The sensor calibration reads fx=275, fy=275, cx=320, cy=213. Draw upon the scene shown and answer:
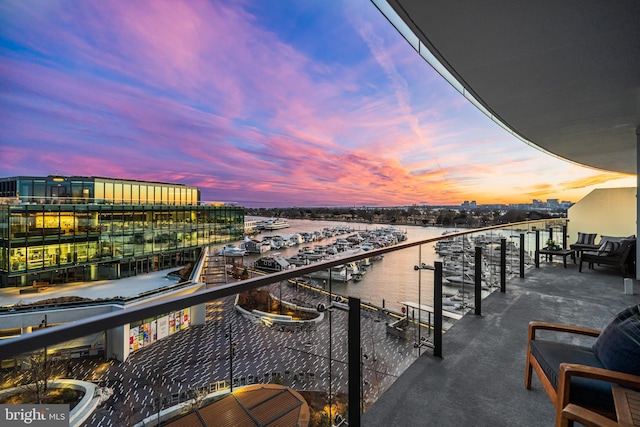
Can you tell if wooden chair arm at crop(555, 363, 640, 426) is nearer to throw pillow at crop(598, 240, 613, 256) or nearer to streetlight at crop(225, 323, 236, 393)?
streetlight at crop(225, 323, 236, 393)

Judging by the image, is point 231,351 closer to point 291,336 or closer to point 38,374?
point 291,336

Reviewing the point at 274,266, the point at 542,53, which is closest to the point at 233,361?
the point at 274,266

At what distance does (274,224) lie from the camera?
4956 cm

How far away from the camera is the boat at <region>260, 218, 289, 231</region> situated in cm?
4841

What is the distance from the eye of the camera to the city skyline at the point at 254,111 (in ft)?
40.9

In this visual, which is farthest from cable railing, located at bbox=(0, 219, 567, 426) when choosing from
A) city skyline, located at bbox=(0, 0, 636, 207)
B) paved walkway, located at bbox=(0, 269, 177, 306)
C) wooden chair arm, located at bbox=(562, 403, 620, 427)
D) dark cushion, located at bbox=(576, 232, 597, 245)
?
paved walkway, located at bbox=(0, 269, 177, 306)

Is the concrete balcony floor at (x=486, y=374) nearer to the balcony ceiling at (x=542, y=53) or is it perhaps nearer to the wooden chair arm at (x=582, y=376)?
the wooden chair arm at (x=582, y=376)

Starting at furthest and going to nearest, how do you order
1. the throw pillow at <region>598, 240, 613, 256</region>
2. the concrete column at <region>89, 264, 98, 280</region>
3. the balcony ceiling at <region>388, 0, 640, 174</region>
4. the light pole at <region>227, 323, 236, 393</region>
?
1. the concrete column at <region>89, 264, 98, 280</region>
2. the throw pillow at <region>598, 240, 613, 256</region>
3. the balcony ceiling at <region>388, 0, 640, 174</region>
4. the light pole at <region>227, 323, 236, 393</region>

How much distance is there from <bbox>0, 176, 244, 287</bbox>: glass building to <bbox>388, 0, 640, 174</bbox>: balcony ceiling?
29259 mm

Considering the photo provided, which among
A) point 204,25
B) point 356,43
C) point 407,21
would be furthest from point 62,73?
point 407,21

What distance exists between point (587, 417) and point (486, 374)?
1.23m

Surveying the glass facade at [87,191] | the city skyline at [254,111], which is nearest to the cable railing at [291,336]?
the city skyline at [254,111]

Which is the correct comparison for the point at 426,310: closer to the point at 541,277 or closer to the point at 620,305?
the point at 620,305

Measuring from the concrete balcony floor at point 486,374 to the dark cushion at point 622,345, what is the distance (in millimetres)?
590
